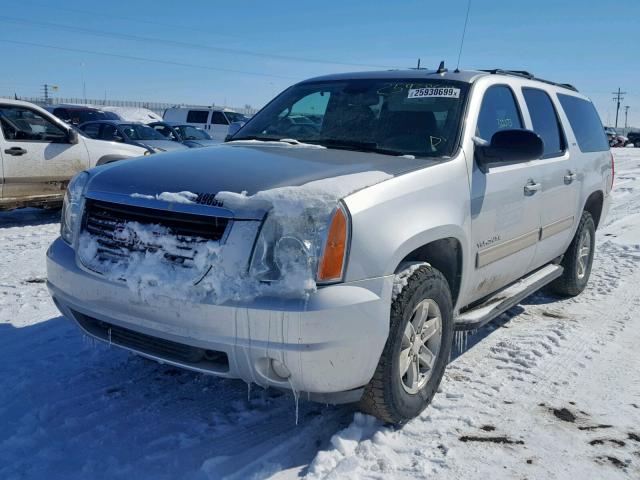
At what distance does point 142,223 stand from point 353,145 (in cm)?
146

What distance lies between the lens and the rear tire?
5.46 meters

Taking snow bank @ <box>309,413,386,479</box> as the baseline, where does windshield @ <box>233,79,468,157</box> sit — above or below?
above

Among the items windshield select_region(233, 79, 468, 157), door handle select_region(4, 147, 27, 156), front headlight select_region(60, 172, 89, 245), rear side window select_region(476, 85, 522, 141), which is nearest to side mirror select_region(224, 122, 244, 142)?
windshield select_region(233, 79, 468, 157)

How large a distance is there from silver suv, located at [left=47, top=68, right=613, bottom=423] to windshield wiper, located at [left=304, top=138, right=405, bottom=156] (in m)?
0.02

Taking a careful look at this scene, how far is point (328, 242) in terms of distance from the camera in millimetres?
2590

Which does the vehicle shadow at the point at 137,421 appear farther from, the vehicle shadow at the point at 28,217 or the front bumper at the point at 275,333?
the vehicle shadow at the point at 28,217

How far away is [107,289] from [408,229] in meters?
1.43

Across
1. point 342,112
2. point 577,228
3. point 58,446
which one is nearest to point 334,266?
point 58,446

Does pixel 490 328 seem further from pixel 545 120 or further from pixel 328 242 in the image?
pixel 328 242

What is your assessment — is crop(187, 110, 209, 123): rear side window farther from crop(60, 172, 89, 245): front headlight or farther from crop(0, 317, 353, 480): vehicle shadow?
crop(60, 172, 89, 245): front headlight

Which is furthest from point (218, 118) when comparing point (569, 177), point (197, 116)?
point (569, 177)

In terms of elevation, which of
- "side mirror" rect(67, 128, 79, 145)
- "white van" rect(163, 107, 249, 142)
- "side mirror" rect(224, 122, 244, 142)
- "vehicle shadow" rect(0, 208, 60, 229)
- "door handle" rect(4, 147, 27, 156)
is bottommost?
"vehicle shadow" rect(0, 208, 60, 229)

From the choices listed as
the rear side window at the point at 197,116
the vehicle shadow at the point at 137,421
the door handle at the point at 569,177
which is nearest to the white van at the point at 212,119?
the rear side window at the point at 197,116

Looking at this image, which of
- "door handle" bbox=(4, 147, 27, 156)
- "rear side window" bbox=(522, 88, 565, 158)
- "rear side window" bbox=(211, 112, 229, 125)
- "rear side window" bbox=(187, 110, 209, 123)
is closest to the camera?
"rear side window" bbox=(522, 88, 565, 158)
